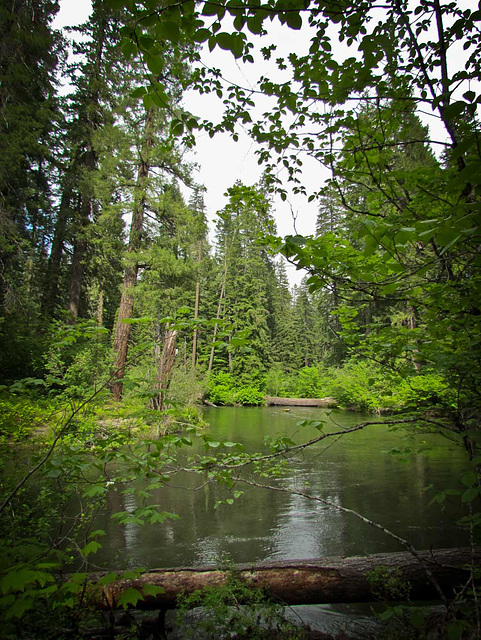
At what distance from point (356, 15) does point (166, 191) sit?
11410mm

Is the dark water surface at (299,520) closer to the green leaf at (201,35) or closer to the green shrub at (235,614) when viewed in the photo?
the green shrub at (235,614)

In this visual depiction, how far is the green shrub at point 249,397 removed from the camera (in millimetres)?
22094

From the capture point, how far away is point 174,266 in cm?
1162

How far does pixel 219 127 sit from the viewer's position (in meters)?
2.24

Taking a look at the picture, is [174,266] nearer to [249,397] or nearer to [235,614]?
[235,614]

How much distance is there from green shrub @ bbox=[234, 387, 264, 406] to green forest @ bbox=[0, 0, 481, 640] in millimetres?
155

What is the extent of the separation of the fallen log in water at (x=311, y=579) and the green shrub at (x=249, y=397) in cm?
1995

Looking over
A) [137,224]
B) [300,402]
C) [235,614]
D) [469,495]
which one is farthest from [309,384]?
[469,495]

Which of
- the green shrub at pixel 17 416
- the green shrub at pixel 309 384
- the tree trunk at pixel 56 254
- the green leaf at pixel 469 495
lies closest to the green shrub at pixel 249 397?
the green shrub at pixel 309 384

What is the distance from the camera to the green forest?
146cm

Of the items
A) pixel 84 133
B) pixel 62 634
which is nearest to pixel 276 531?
pixel 62 634

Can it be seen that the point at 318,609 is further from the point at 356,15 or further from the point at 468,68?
the point at 356,15

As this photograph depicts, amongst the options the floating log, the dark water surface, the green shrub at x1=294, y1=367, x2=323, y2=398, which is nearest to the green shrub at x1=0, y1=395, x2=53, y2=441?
the dark water surface

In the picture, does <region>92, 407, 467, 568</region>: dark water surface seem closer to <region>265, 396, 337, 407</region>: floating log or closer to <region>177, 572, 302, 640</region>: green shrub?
<region>177, 572, 302, 640</region>: green shrub
